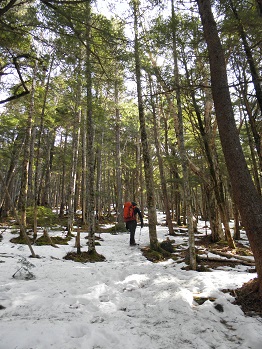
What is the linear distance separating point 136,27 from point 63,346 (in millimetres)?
11040

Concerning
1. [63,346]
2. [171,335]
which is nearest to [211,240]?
[171,335]

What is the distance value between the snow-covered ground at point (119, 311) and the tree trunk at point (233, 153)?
1173mm

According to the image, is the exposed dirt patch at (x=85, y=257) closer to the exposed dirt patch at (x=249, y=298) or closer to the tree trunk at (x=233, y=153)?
the exposed dirt patch at (x=249, y=298)

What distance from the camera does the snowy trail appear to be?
2.77 meters

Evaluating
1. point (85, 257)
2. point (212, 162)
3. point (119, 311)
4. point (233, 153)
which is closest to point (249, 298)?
point (119, 311)

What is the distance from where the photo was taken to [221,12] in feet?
21.5

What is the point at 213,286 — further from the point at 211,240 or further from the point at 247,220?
the point at 211,240

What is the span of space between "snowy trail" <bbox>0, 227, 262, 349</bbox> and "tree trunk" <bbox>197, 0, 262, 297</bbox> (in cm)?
116

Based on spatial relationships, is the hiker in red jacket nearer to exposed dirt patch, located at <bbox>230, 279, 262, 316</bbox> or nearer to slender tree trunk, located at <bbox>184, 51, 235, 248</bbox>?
slender tree trunk, located at <bbox>184, 51, 235, 248</bbox>

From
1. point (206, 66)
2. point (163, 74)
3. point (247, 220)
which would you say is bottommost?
point (247, 220)

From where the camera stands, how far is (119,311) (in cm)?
369

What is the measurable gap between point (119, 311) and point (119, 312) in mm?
40

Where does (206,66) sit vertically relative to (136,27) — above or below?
below

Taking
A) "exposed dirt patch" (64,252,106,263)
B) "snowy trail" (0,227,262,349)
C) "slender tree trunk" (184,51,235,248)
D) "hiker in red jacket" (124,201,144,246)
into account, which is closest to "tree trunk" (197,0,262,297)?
"snowy trail" (0,227,262,349)
